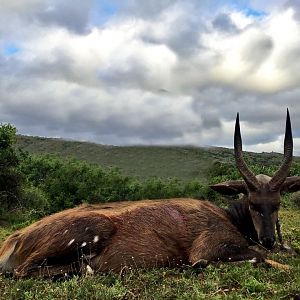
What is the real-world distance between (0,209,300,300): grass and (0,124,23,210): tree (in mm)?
15749

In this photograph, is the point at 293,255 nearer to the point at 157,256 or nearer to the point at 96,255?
the point at 157,256

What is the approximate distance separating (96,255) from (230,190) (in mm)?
3150

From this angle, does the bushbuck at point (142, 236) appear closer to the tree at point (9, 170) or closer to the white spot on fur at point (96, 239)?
the white spot on fur at point (96, 239)

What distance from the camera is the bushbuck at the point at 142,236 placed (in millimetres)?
7602

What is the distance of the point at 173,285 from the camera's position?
6.66m

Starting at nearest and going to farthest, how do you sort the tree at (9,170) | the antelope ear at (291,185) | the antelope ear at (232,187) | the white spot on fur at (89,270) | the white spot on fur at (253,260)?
the white spot on fur at (89,270) < the white spot on fur at (253,260) < the antelope ear at (291,185) < the antelope ear at (232,187) < the tree at (9,170)

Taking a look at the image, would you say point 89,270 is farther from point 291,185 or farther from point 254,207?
point 291,185

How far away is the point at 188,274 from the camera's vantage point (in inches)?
293

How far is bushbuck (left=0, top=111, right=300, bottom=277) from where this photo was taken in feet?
24.9

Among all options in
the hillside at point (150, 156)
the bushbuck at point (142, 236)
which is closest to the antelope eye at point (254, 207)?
the bushbuck at point (142, 236)

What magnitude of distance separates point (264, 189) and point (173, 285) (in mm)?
3046

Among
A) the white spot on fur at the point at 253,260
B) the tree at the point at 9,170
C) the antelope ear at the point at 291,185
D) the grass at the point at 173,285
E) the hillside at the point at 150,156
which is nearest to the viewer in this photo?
the grass at the point at 173,285

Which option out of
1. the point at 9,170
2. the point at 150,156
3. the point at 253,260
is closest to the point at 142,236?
the point at 253,260

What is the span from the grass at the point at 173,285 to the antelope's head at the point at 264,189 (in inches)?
39.8
